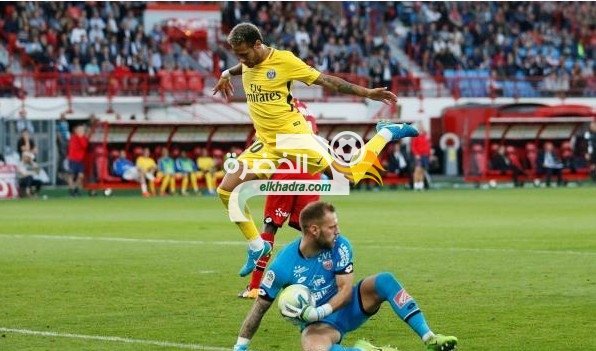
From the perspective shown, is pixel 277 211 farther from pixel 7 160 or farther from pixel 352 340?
pixel 7 160

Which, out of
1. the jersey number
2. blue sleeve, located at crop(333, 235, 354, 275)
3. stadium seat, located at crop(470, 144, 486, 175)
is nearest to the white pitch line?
the jersey number

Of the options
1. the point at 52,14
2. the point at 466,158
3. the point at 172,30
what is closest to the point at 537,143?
the point at 466,158

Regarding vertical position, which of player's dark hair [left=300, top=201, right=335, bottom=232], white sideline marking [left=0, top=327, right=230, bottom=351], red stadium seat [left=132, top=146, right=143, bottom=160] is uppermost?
player's dark hair [left=300, top=201, right=335, bottom=232]

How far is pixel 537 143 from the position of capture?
157 feet

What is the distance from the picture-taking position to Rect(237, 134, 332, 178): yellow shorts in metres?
14.5

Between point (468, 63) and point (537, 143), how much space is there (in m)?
9.03

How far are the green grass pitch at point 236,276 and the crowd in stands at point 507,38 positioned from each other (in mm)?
24782

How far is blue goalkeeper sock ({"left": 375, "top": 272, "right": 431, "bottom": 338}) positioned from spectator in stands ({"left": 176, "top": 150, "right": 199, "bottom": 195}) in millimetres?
31558

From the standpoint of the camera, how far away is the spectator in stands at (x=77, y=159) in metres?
41.1

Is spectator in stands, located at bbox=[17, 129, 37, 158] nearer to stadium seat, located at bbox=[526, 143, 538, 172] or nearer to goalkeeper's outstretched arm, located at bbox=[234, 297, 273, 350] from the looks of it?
stadium seat, located at bbox=[526, 143, 538, 172]

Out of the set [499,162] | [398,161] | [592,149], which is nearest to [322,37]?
[398,161]

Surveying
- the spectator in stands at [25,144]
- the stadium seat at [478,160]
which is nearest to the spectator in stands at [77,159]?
the spectator in stands at [25,144]

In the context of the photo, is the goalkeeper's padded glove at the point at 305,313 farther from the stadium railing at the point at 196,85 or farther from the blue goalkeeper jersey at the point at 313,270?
the stadium railing at the point at 196,85

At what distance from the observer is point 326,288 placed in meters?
10.0
